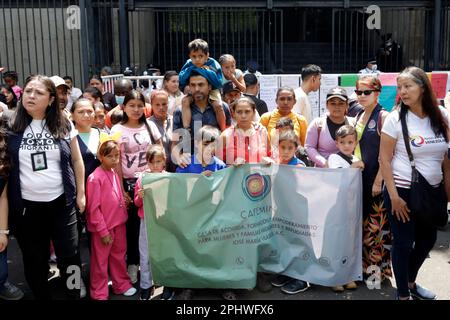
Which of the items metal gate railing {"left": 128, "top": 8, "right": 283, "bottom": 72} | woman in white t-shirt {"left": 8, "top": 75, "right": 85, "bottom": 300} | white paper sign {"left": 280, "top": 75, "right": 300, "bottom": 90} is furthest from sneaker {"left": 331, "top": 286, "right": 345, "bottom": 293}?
metal gate railing {"left": 128, "top": 8, "right": 283, "bottom": 72}

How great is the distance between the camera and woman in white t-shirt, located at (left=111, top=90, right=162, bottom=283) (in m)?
4.61

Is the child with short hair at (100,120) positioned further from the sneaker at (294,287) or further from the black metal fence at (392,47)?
the black metal fence at (392,47)

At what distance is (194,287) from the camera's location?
428cm

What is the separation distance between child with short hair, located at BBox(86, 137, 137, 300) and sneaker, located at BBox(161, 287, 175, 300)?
1.04ft

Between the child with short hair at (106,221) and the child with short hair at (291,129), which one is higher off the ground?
the child with short hair at (291,129)

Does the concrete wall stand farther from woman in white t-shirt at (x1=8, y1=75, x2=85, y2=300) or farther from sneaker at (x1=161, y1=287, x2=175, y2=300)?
sneaker at (x1=161, y1=287, x2=175, y2=300)

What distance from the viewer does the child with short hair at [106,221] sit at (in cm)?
422

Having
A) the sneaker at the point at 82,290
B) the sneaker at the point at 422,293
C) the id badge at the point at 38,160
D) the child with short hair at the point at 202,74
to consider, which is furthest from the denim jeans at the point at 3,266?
the sneaker at the point at 422,293

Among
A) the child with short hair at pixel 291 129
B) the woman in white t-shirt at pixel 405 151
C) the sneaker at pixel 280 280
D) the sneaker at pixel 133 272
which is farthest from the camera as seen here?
the child with short hair at pixel 291 129

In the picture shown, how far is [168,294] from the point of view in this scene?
430 cm

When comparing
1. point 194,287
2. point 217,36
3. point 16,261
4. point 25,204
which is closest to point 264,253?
point 194,287

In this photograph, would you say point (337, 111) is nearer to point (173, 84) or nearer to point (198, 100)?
point (198, 100)

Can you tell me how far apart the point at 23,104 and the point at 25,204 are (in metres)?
0.75

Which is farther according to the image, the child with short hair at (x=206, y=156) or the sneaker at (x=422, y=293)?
the child with short hair at (x=206, y=156)
